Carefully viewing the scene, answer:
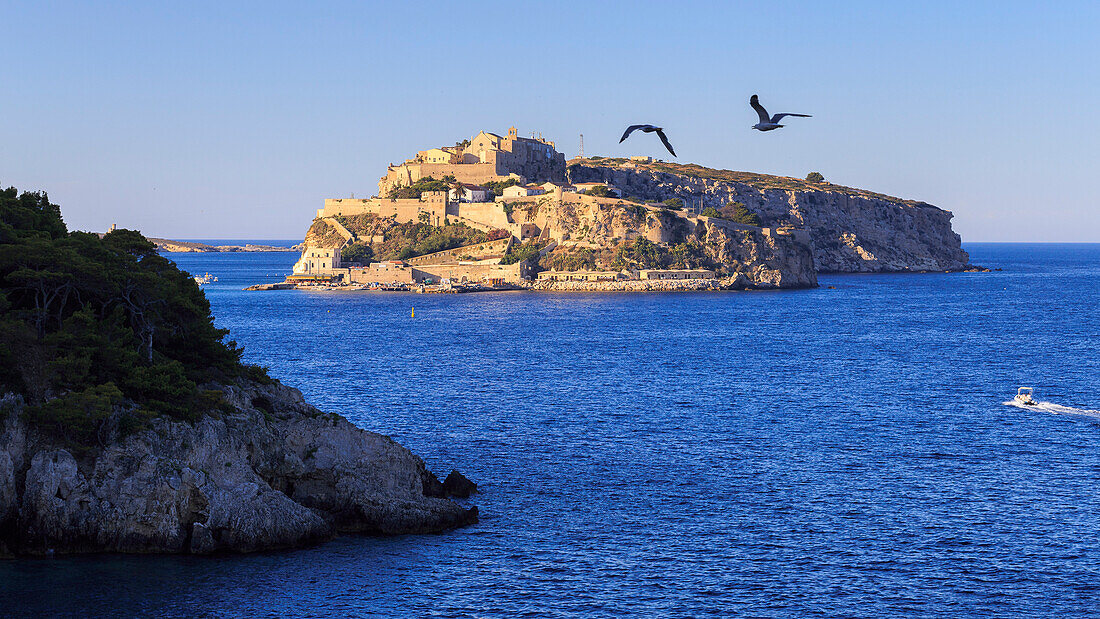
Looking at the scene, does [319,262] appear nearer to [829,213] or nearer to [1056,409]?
[829,213]

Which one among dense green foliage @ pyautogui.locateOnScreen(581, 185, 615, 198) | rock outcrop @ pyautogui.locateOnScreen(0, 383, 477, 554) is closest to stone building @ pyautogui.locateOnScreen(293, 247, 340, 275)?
dense green foliage @ pyautogui.locateOnScreen(581, 185, 615, 198)

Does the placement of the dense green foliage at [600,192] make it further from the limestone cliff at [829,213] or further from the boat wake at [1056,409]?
the boat wake at [1056,409]

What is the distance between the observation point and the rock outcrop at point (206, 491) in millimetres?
27219

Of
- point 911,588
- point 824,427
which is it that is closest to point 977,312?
point 824,427

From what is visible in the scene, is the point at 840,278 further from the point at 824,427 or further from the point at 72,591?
the point at 72,591

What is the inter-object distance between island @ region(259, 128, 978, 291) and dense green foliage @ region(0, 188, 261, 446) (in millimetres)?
102037

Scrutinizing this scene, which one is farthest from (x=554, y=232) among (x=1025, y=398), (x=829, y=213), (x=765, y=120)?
(x=765, y=120)

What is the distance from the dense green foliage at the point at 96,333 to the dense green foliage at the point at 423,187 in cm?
12448

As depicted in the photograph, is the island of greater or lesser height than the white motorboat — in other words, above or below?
above

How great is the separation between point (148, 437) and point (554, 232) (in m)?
119

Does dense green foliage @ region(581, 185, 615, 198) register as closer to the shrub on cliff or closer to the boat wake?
the shrub on cliff

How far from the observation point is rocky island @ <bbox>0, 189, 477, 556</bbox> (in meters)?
27.5

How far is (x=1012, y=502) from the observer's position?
1293 inches

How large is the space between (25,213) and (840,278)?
151011mm
